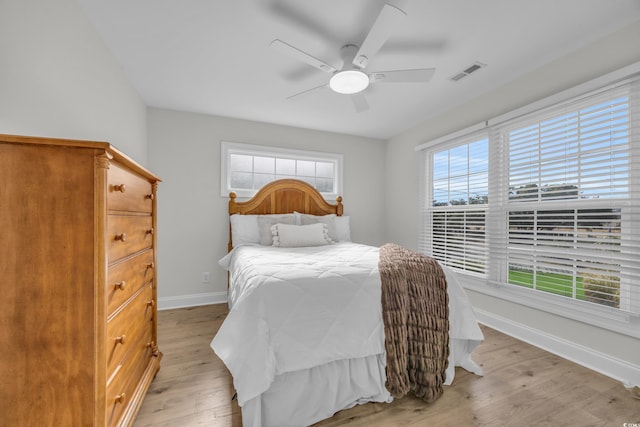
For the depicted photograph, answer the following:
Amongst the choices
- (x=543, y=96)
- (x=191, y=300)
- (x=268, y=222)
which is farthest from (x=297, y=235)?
(x=543, y=96)

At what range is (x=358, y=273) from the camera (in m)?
1.62

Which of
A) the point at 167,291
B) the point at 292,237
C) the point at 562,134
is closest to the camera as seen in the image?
the point at 562,134

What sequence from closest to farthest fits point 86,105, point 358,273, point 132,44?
point 358,273 < point 86,105 < point 132,44

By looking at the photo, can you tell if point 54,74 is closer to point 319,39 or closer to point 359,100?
point 319,39

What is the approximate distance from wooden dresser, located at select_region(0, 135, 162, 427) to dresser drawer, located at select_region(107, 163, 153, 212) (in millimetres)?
38

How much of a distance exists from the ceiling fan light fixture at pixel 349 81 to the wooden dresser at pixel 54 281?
1.57 metres

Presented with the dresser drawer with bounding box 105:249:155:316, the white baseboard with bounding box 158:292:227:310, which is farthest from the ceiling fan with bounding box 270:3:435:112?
the white baseboard with bounding box 158:292:227:310

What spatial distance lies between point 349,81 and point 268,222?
1.84 meters

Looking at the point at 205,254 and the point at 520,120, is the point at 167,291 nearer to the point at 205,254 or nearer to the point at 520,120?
the point at 205,254

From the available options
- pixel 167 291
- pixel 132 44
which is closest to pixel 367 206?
pixel 167 291

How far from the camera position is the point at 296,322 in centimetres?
139

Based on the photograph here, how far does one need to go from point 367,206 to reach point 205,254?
98.0 inches

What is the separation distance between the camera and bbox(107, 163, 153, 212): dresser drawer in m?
1.07

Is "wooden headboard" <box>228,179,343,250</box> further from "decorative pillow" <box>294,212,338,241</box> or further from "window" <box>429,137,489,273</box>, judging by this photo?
"window" <box>429,137,489,273</box>
